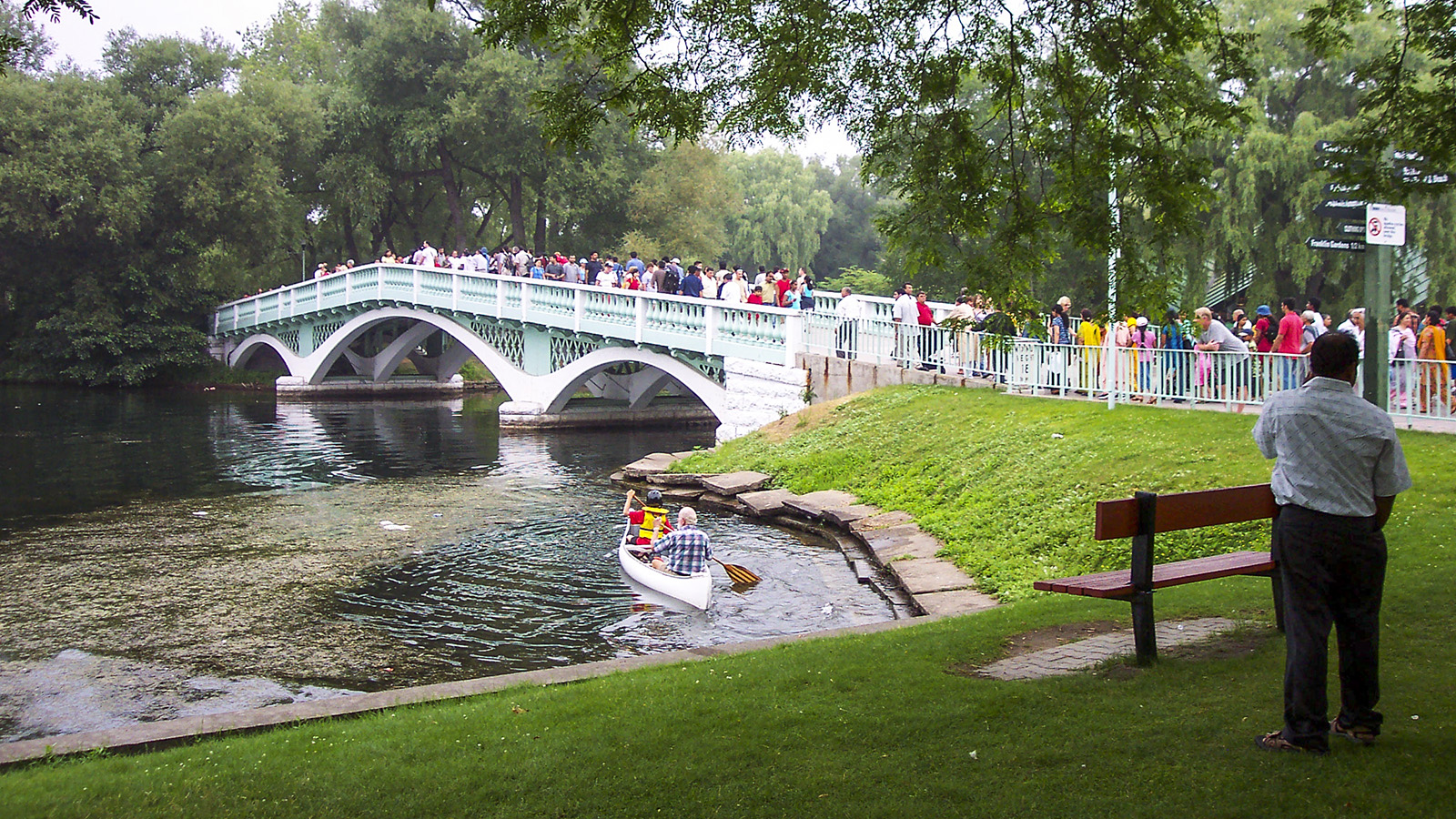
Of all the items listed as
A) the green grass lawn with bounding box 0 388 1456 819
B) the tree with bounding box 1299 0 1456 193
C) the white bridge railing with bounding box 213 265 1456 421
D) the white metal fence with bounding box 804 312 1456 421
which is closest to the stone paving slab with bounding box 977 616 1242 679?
the green grass lawn with bounding box 0 388 1456 819

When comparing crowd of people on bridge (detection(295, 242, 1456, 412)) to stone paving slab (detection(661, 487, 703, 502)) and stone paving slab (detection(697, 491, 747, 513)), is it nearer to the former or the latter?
stone paving slab (detection(697, 491, 747, 513))

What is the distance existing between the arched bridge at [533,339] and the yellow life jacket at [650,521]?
9.65m

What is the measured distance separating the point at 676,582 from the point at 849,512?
4.02 m

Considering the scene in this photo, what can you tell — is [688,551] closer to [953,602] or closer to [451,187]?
[953,602]

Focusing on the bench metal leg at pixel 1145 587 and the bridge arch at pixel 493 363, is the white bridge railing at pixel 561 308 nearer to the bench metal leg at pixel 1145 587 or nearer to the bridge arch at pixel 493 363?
the bridge arch at pixel 493 363

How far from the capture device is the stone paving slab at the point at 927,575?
11602 millimetres

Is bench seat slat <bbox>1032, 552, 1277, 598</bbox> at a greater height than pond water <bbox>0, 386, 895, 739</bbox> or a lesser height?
greater

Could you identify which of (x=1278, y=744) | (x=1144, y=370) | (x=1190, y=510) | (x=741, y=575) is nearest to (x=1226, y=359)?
(x=1144, y=370)

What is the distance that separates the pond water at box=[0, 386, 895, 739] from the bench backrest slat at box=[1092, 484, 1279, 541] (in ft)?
16.2

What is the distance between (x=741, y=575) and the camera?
1341cm

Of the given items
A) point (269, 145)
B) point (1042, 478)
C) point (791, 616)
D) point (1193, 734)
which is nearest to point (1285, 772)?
point (1193, 734)

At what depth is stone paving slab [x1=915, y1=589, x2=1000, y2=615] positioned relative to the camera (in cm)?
1056

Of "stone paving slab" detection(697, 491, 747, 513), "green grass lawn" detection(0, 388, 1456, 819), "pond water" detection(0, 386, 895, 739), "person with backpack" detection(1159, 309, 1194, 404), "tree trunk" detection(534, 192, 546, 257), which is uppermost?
"tree trunk" detection(534, 192, 546, 257)

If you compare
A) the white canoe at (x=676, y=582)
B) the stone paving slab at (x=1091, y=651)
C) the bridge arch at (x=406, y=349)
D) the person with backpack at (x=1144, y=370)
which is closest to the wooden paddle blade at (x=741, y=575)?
the white canoe at (x=676, y=582)
